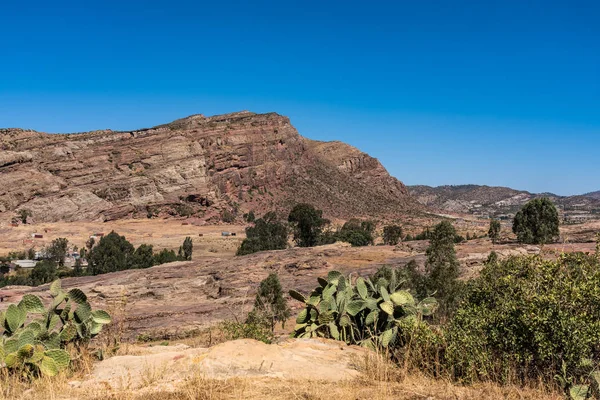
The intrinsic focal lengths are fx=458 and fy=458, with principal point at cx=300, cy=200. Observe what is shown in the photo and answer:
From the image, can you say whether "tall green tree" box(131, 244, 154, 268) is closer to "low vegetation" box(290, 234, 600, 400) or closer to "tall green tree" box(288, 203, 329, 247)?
"tall green tree" box(288, 203, 329, 247)

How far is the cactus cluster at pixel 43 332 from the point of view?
6695 millimetres

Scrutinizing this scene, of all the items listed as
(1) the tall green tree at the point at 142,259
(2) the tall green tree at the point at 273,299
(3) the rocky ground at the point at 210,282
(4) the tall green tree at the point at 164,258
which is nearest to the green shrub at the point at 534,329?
(3) the rocky ground at the point at 210,282

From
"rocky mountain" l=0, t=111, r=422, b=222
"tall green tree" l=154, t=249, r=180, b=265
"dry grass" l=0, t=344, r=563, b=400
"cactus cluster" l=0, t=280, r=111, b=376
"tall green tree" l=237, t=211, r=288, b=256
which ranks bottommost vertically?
"tall green tree" l=154, t=249, r=180, b=265

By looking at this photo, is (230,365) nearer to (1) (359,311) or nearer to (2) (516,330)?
(1) (359,311)

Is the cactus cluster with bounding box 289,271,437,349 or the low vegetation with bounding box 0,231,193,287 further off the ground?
the cactus cluster with bounding box 289,271,437,349

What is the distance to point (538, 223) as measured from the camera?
44.2 metres

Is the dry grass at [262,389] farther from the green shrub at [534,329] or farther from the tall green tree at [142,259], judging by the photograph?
the tall green tree at [142,259]

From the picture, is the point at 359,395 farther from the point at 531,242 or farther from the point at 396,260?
the point at 531,242

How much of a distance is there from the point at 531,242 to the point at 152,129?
9953 centimetres

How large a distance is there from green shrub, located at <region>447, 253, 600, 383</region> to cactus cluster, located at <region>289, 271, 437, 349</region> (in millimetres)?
1453

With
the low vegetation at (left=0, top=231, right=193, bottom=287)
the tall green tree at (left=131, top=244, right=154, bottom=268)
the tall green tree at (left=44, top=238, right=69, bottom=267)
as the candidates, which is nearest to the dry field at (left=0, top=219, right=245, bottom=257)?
the tall green tree at (left=44, top=238, right=69, bottom=267)

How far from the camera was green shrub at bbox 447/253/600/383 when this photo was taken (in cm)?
609

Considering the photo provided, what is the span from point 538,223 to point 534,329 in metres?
42.8

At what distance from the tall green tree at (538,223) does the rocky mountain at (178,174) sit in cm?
6870
